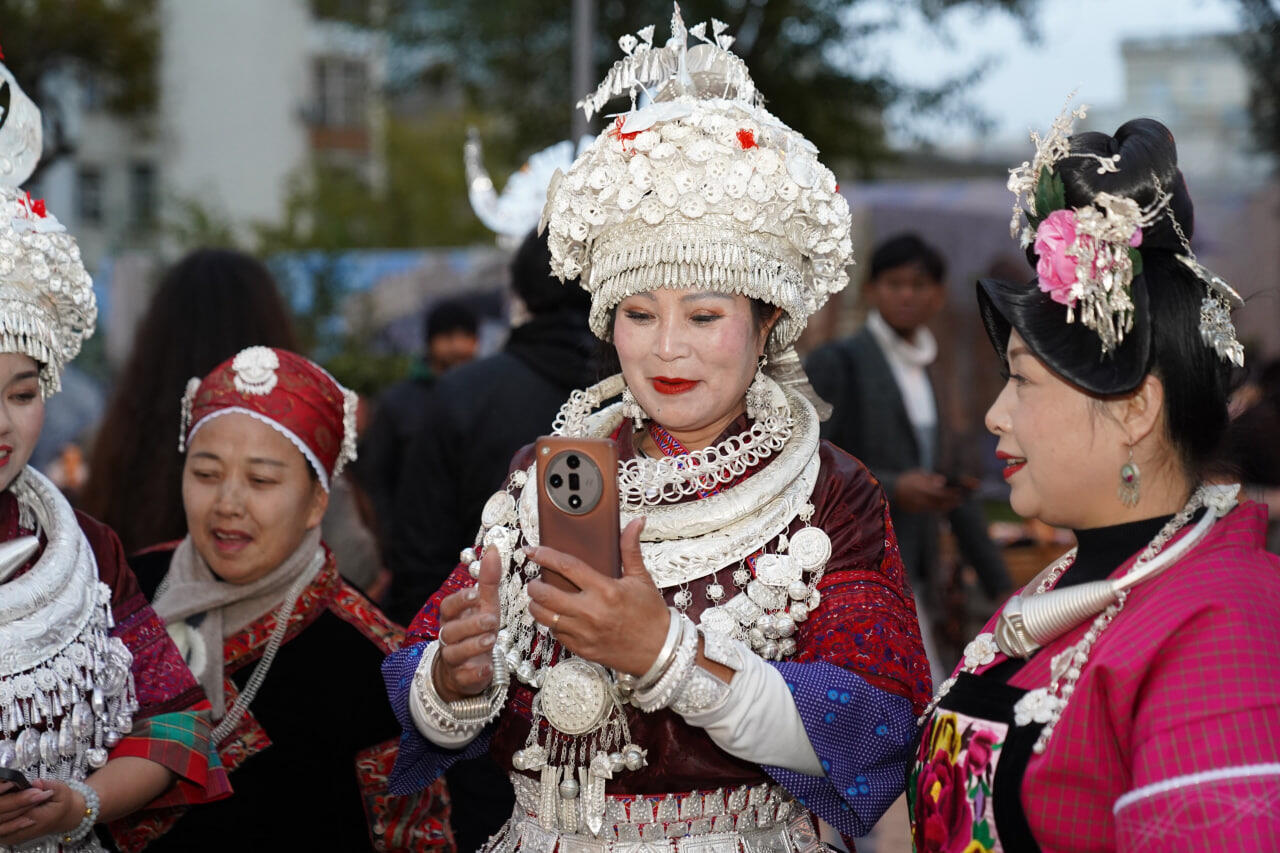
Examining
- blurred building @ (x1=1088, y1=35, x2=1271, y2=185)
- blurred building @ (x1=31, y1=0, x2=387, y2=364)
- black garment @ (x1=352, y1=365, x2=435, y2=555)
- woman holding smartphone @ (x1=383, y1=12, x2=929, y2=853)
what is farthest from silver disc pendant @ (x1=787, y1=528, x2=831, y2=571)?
blurred building @ (x1=31, y1=0, x2=387, y2=364)

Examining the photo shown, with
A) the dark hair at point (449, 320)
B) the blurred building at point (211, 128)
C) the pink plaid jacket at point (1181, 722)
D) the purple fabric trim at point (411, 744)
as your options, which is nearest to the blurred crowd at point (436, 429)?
the purple fabric trim at point (411, 744)

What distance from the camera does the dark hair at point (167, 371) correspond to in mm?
3965

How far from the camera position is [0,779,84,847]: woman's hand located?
2.27 metres

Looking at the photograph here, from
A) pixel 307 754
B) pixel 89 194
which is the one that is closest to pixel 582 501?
pixel 307 754

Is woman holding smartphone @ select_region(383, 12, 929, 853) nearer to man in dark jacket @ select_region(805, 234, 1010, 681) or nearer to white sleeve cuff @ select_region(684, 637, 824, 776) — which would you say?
white sleeve cuff @ select_region(684, 637, 824, 776)

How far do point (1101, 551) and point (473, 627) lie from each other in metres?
0.98

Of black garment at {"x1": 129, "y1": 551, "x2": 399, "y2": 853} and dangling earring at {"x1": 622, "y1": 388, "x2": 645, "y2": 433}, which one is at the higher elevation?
dangling earring at {"x1": 622, "y1": 388, "x2": 645, "y2": 433}

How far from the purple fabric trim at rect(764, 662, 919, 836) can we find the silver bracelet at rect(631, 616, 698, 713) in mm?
202

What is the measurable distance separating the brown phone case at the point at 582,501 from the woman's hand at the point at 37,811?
1042mm

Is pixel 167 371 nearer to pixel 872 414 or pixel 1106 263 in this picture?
pixel 872 414

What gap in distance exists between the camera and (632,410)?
2.52 metres

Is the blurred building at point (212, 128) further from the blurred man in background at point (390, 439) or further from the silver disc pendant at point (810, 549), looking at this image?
the silver disc pendant at point (810, 549)

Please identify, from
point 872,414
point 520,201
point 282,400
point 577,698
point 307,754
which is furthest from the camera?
point 520,201

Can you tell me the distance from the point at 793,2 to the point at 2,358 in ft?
27.3
